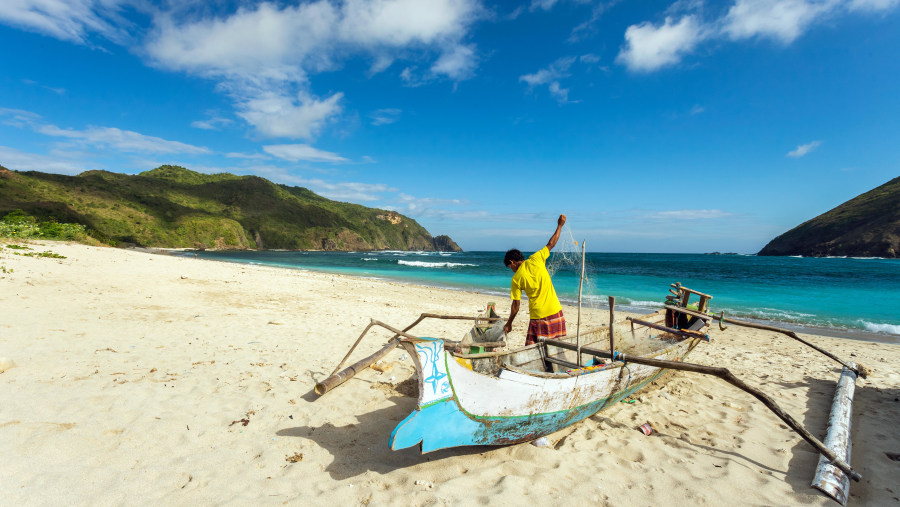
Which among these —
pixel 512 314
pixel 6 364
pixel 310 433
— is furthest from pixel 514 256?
pixel 6 364

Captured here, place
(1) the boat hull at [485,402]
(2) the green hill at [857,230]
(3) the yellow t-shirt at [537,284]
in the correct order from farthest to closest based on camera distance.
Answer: (2) the green hill at [857,230] < (3) the yellow t-shirt at [537,284] < (1) the boat hull at [485,402]

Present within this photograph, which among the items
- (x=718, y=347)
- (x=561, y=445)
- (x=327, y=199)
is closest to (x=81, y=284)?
(x=561, y=445)

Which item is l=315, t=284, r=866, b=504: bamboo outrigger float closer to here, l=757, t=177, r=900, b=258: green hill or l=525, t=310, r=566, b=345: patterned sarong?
l=525, t=310, r=566, b=345: patterned sarong

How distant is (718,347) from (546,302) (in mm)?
7440

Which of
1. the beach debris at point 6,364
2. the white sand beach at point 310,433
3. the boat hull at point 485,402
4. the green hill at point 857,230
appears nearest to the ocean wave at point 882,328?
the white sand beach at point 310,433

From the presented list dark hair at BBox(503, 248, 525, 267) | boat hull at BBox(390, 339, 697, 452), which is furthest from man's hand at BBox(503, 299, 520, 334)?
boat hull at BBox(390, 339, 697, 452)

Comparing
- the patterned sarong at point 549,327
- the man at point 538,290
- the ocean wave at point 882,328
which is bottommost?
the ocean wave at point 882,328

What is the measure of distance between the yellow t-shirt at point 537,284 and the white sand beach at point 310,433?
1642 millimetres

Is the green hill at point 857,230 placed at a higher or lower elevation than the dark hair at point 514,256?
higher

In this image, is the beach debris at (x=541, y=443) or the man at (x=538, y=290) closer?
the beach debris at (x=541, y=443)

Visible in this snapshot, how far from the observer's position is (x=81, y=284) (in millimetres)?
10648

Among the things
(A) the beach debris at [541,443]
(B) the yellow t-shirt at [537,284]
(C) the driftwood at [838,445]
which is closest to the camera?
(C) the driftwood at [838,445]

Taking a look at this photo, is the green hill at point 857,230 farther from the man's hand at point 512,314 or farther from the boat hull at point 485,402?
the boat hull at point 485,402

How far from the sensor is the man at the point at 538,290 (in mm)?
5188
